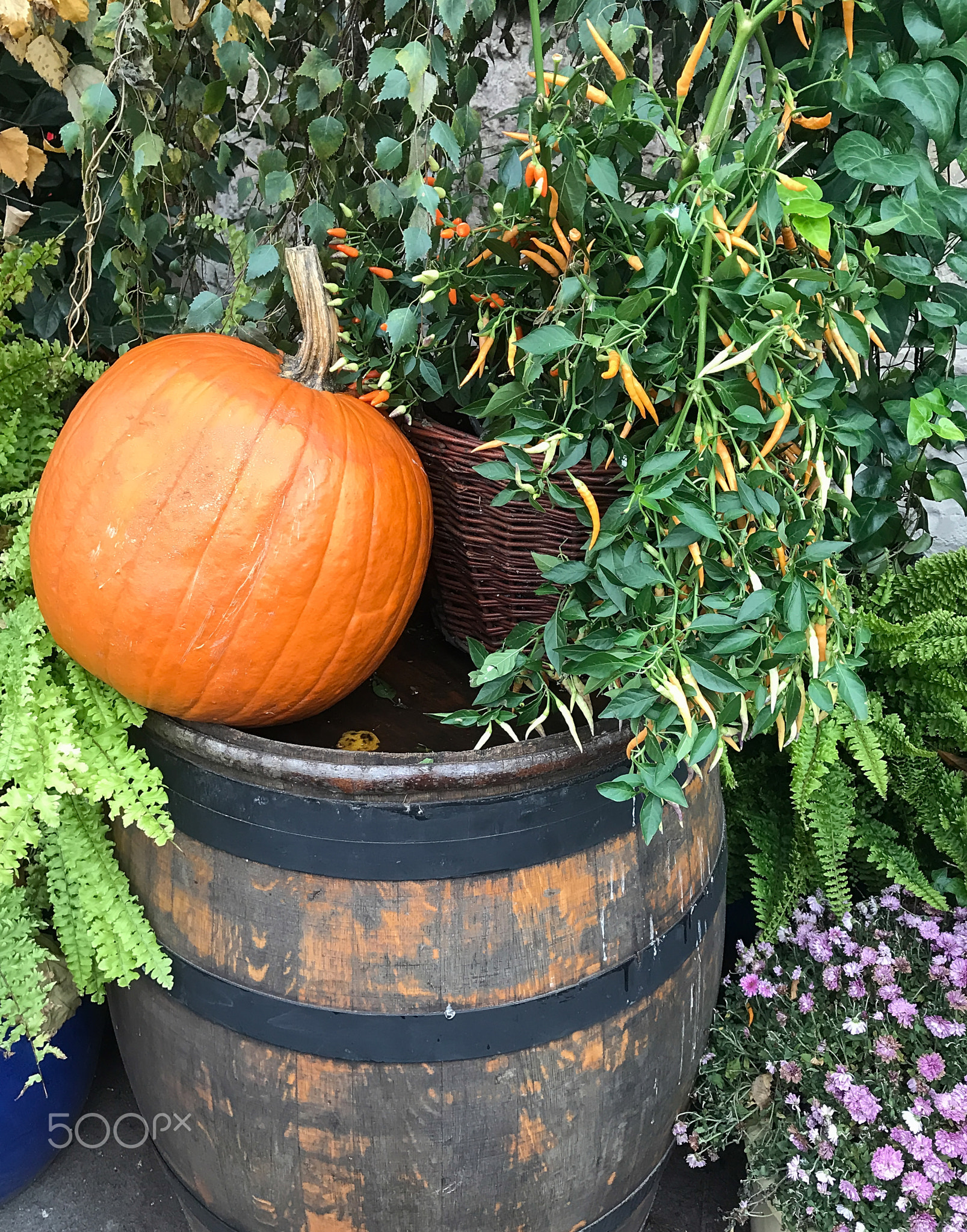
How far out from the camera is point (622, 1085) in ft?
3.77

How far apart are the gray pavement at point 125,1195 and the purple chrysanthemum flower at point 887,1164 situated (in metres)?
0.47

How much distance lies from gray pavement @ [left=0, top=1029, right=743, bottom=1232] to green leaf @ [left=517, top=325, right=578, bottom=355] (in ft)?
4.80

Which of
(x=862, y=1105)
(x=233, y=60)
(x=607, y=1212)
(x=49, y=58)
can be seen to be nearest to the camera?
(x=233, y=60)

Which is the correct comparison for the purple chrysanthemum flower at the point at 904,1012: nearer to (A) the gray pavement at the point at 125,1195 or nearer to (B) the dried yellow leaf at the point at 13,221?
(A) the gray pavement at the point at 125,1195

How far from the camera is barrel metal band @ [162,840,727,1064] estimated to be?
1.03 metres

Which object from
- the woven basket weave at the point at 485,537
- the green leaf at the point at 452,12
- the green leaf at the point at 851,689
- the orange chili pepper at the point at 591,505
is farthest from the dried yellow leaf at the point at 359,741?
the green leaf at the point at 452,12

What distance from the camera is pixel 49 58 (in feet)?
3.59

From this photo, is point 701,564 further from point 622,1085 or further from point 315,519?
point 622,1085

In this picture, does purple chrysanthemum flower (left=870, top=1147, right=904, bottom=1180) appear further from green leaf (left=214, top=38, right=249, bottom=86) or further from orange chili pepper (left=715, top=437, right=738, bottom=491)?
green leaf (left=214, top=38, right=249, bottom=86)

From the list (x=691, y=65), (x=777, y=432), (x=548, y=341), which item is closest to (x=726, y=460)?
(x=777, y=432)

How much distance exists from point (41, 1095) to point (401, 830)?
1.01m

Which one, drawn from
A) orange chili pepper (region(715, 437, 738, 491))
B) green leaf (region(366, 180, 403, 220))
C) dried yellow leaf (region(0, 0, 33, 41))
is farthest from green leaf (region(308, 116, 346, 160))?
orange chili pepper (region(715, 437, 738, 491))

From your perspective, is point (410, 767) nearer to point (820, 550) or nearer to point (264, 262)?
point (820, 550)

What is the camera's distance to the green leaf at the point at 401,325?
99cm
